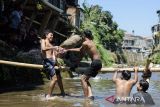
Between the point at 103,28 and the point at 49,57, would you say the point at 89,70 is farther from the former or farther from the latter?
the point at 103,28

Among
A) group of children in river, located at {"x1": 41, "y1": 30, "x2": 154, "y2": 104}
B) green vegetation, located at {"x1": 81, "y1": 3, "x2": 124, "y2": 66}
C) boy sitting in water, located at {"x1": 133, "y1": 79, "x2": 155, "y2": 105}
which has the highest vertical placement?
green vegetation, located at {"x1": 81, "y1": 3, "x2": 124, "y2": 66}

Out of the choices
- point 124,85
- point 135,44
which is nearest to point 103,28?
point 124,85

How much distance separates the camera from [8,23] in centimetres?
1672


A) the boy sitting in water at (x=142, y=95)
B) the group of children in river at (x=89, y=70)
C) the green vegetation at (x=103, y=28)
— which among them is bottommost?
the boy sitting in water at (x=142, y=95)

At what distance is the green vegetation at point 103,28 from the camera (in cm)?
5066

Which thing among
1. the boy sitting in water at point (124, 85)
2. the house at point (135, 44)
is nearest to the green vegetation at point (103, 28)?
the boy sitting in water at point (124, 85)

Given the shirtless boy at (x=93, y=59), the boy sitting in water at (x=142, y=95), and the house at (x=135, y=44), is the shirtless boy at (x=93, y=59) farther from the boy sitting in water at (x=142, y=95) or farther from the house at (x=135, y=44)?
the house at (x=135, y=44)

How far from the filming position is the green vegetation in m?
50.7

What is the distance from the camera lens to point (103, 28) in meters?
62.8

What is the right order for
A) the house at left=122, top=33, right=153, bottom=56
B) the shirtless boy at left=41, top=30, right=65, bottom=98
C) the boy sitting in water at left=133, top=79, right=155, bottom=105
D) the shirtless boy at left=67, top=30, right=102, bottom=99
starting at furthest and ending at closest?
the house at left=122, top=33, right=153, bottom=56, the shirtless boy at left=41, top=30, right=65, bottom=98, the shirtless boy at left=67, top=30, right=102, bottom=99, the boy sitting in water at left=133, top=79, right=155, bottom=105

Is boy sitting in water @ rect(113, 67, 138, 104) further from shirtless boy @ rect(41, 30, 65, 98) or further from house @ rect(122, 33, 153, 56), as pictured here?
house @ rect(122, 33, 153, 56)

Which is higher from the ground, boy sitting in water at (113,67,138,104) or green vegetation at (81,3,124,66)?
green vegetation at (81,3,124,66)

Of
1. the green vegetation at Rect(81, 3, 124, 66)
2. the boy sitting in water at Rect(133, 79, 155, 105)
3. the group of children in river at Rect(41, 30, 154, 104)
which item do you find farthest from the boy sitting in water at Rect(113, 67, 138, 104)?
the green vegetation at Rect(81, 3, 124, 66)

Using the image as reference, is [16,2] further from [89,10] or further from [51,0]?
[89,10]
